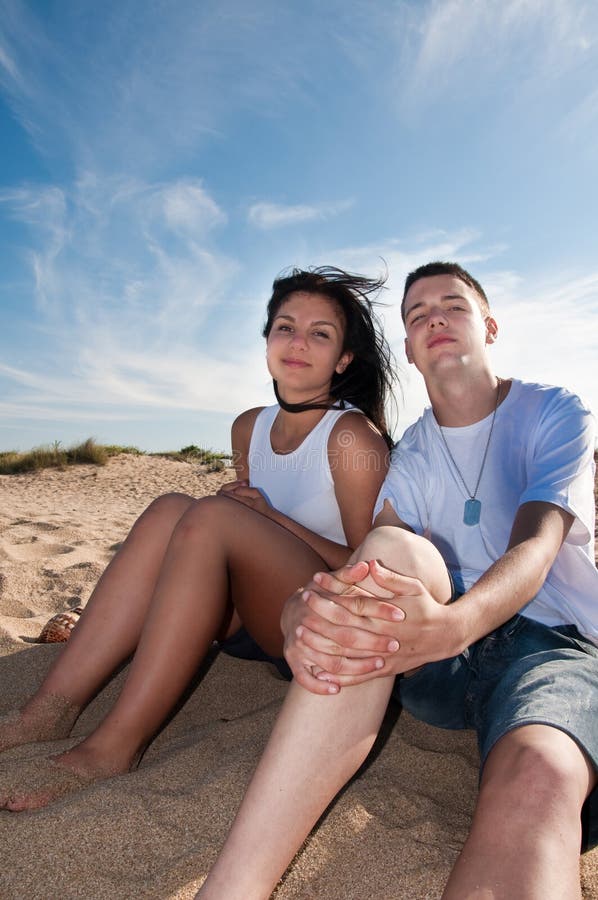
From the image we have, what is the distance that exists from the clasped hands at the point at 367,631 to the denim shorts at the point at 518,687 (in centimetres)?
19

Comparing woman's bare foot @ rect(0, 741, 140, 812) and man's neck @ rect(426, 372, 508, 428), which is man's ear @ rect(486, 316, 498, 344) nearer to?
man's neck @ rect(426, 372, 508, 428)

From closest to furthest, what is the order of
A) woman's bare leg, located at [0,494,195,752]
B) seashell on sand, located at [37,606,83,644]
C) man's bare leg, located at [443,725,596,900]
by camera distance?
man's bare leg, located at [443,725,596,900]
woman's bare leg, located at [0,494,195,752]
seashell on sand, located at [37,606,83,644]

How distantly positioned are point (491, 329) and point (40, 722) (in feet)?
6.66

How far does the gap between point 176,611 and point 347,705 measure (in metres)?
0.64

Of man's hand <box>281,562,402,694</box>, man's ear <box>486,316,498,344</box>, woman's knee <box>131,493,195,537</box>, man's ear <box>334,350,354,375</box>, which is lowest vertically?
man's hand <box>281,562,402,694</box>

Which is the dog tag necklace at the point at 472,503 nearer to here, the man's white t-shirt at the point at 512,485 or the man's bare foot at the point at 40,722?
the man's white t-shirt at the point at 512,485

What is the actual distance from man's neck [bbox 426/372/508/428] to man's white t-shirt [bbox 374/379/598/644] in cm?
4

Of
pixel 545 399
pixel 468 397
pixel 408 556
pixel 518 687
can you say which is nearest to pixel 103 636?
pixel 408 556

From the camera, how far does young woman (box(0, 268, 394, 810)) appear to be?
6.19 feet

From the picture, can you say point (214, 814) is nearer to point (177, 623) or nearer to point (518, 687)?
point (177, 623)

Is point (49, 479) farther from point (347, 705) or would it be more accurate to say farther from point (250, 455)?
point (347, 705)

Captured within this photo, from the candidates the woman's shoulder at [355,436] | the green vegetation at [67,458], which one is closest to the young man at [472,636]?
the woman's shoulder at [355,436]

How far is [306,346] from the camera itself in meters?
2.83

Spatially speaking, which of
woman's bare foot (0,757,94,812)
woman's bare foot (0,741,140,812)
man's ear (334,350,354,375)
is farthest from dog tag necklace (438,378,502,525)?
woman's bare foot (0,757,94,812)
